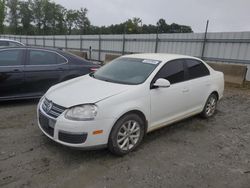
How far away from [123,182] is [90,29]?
70.9 metres

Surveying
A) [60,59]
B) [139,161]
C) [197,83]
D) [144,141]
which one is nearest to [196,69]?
[197,83]

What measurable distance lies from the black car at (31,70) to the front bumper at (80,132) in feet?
9.54

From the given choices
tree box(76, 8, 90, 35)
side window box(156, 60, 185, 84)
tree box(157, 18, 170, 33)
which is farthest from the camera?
tree box(76, 8, 90, 35)

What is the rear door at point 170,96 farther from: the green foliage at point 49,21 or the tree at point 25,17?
the tree at point 25,17

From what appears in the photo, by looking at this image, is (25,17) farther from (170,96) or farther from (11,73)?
(170,96)

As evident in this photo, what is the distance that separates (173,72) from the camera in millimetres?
4504

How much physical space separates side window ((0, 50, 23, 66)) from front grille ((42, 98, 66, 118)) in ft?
8.63

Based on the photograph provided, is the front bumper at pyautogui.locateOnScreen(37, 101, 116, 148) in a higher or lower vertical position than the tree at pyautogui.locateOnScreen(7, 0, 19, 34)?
lower

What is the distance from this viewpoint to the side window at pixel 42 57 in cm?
609

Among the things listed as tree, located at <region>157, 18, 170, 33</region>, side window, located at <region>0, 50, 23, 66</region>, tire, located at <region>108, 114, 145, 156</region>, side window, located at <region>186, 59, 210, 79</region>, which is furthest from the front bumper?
tree, located at <region>157, 18, 170, 33</region>

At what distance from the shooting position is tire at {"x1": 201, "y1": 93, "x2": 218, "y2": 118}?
5.46m

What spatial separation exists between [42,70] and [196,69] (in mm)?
3750

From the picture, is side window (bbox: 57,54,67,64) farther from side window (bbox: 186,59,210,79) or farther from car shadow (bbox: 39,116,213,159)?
side window (bbox: 186,59,210,79)

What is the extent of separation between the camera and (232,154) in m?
3.94
